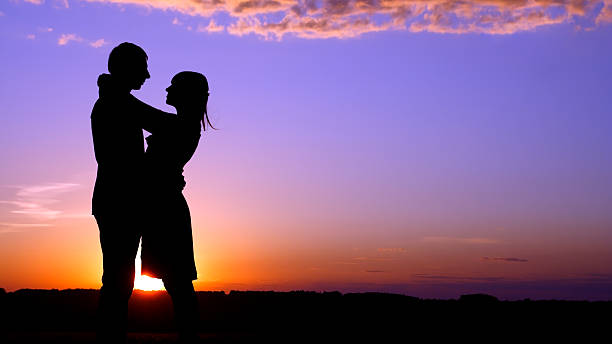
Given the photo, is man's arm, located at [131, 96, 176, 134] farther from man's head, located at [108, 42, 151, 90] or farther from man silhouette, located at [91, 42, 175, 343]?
man's head, located at [108, 42, 151, 90]

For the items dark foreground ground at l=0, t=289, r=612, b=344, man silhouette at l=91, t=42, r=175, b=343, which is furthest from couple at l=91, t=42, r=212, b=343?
dark foreground ground at l=0, t=289, r=612, b=344

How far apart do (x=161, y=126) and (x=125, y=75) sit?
497 mm

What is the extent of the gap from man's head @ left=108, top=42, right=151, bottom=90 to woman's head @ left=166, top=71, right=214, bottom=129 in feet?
1.46

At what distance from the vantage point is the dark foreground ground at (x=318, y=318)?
9195 mm

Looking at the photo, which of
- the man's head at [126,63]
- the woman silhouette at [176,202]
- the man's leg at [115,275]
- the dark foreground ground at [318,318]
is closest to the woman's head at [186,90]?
the woman silhouette at [176,202]

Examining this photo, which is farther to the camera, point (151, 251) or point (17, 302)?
point (17, 302)

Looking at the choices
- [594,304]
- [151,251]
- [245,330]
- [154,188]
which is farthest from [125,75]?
[594,304]

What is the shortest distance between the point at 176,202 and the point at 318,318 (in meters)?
5.44

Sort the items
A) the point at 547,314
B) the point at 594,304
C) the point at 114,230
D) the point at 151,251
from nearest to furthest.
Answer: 1. the point at 114,230
2. the point at 151,251
3. the point at 547,314
4. the point at 594,304

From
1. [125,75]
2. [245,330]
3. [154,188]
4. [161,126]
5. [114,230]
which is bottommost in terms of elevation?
[245,330]

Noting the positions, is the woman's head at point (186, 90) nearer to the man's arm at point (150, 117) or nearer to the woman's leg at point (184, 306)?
the man's arm at point (150, 117)

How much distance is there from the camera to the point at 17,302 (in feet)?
38.9

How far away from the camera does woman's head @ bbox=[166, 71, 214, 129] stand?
622cm

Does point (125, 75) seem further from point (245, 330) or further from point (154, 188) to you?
point (245, 330)
